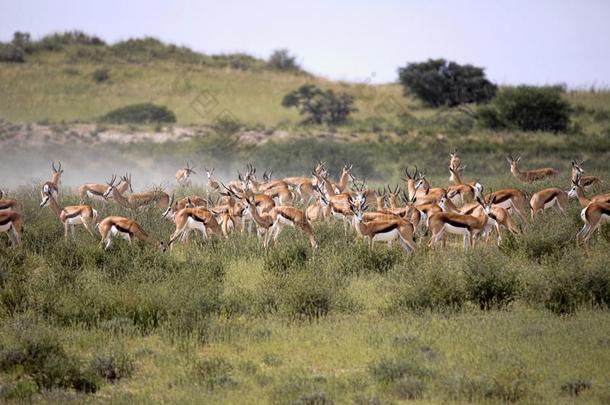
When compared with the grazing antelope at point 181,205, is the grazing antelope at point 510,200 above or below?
above

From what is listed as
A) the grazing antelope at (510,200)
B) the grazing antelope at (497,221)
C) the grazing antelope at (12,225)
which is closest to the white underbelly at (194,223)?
the grazing antelope at (12,225)

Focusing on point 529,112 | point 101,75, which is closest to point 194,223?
point 529,112

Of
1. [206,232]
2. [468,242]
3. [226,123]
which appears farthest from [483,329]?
[226,123]

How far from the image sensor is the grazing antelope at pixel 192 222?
601 inches

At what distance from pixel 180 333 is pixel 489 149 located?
2418 cm

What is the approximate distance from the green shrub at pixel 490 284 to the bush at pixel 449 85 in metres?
33.4

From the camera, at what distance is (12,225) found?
47.6 ft

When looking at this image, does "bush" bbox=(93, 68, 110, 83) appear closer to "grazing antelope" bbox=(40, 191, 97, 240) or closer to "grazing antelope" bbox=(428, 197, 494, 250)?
"grazing antelope" bbox=(40, 191, 97, 240)

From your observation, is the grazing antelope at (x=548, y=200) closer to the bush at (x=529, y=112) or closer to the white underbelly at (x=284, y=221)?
the white underbelly at (x=284, y=221)

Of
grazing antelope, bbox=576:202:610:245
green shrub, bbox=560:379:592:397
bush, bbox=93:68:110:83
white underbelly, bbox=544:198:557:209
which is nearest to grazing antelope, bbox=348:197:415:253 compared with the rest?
→ grazing antelope, bbox=576:202:610:245

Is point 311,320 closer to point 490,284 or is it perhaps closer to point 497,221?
point 490,284

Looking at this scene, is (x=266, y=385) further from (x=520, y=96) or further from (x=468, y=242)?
(x=520, y=96)

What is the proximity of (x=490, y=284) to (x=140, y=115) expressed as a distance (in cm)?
3095

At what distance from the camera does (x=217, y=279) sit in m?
12.8
